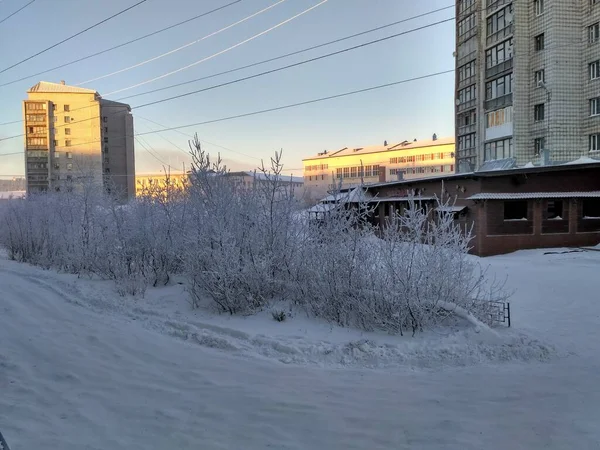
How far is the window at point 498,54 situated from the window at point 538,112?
14.8ft

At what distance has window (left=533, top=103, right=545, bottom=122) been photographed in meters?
32.3

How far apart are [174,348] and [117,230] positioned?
29.0 ft

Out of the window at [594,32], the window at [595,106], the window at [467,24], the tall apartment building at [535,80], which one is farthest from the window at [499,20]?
Answer: the window at [595,106]

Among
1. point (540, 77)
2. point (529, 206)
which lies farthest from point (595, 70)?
point (529, 206)

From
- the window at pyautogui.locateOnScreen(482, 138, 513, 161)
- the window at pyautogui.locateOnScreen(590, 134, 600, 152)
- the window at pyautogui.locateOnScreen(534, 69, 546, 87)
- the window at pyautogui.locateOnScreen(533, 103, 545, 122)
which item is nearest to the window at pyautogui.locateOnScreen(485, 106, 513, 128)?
the window at pyautogui.locateOnScreen(482, 138, 513, 161)

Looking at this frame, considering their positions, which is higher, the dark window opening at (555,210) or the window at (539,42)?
the window at (539,42)

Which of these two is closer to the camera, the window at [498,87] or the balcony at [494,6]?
the window at [498,87]

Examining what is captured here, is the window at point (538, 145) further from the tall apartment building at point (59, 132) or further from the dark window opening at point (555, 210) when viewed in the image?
the tall apartment building at point (59, 132)

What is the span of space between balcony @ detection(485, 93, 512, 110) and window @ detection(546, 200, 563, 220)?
48.8 ft

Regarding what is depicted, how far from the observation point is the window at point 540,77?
31.8 meters

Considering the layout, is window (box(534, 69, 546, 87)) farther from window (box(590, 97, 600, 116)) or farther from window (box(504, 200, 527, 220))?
window (box(504, 200, 527, 220))

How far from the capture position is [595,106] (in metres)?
30.0

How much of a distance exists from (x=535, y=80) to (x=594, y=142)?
6342mm

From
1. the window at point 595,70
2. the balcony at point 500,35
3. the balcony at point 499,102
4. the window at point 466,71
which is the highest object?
the balcony at point 500,35
